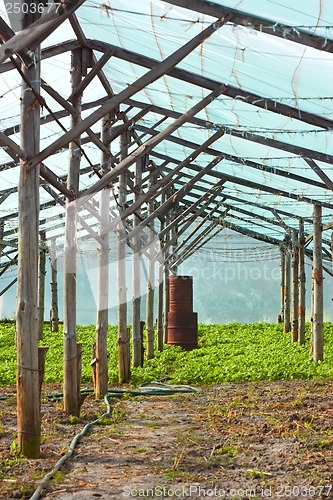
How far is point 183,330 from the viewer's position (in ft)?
72.0

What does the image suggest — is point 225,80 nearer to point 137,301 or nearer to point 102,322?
point 102,322

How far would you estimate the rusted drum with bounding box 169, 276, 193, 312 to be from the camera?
22.3m

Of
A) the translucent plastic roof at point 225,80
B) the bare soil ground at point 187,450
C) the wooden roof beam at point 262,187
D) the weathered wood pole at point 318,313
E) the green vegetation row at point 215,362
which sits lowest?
the green vegetation row at point 215,362

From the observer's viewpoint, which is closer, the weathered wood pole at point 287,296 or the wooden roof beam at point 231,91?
the wooden roof beam at point 231,91

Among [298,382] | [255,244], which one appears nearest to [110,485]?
[298,382]

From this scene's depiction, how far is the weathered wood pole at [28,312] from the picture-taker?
7379mm

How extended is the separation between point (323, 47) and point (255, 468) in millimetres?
4068

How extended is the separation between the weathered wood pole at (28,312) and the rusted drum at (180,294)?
48.7ft

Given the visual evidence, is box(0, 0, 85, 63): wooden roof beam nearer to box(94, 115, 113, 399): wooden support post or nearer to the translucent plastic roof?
the translucent plastic roof

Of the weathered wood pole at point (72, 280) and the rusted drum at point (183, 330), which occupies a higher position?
the weathered wood pole at point (72, 280)

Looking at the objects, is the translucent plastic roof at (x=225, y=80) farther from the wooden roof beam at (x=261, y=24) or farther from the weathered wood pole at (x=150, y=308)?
the weathered wood pole at (x=150, y=308)

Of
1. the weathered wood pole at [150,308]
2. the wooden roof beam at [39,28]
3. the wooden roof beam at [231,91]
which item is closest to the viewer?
the wooden roof beam at [39,28]

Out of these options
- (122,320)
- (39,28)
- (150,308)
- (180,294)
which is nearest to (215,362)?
(150,308)

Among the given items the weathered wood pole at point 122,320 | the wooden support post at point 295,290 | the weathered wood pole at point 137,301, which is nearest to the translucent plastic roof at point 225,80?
the weathered wood pole at point 137,301
